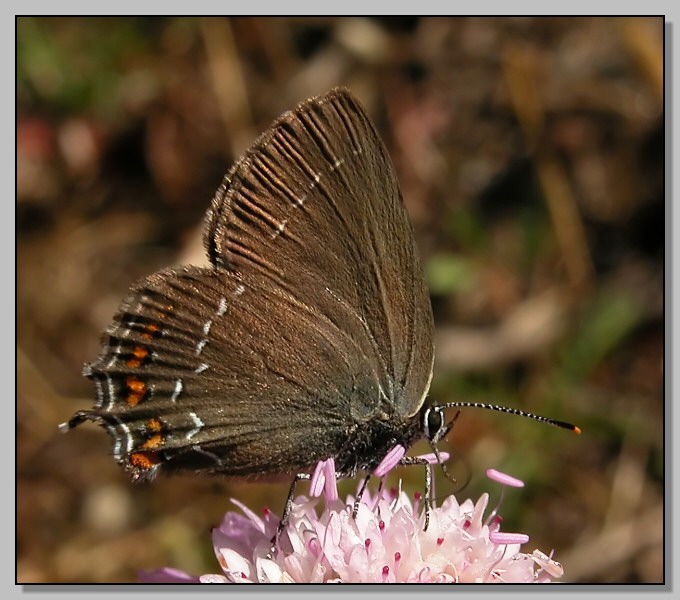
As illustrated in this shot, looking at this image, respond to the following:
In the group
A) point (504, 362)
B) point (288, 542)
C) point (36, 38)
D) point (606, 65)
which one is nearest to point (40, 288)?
point (36, 38)

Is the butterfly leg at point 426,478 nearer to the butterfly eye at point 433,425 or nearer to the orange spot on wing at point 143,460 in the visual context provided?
the butterfly eye at point 433,425

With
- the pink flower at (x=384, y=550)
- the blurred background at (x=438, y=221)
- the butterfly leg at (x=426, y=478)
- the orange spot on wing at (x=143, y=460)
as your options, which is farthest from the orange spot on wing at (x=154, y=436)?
the blurred background at (x=438, y=221)

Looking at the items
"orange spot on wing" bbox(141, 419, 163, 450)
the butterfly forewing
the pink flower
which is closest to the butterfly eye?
the butterfly forewing

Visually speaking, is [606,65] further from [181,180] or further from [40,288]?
[40,288]

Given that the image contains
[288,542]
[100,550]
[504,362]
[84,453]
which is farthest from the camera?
[504,362]

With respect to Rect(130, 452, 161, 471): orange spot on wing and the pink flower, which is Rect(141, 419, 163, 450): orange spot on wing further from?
the pink flower
